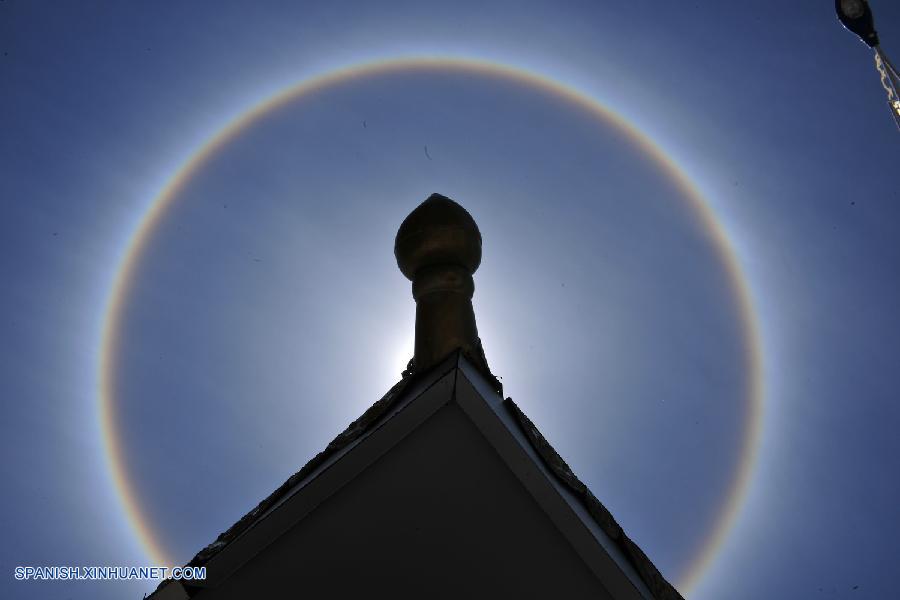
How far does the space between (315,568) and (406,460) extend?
58 cm

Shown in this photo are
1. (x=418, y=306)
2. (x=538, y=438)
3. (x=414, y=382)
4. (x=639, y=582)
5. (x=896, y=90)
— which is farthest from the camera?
(x=896, y=90)

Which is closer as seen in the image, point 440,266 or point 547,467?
point 547,467

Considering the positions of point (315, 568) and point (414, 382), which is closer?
point (315, 568)

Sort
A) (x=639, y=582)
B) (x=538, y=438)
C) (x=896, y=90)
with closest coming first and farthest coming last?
1. (x=639, y=582)
2. (x=538, y=438)
3. (x=896, y=90)

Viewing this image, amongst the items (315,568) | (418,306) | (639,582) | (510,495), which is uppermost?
(418,306)

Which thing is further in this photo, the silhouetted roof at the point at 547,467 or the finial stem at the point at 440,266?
the finial stem at the point at 440,266

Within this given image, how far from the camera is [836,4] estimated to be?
1077 cm

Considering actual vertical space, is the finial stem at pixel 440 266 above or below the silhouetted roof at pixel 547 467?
above

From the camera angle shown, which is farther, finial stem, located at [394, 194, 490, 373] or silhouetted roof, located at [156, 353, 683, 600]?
finial stem, located at [394, 194, 490, 373]

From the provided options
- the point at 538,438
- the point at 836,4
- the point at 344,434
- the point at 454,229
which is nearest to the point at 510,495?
the point at 538,438

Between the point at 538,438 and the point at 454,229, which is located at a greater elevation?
the point at 454,229

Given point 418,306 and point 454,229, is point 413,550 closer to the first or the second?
point 418,306

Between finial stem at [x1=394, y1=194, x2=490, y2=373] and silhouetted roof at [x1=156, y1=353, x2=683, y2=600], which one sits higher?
finial stem at [x1=394, y1=194, x2=490, y2=373]

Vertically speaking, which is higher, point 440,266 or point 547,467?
point 440,266
